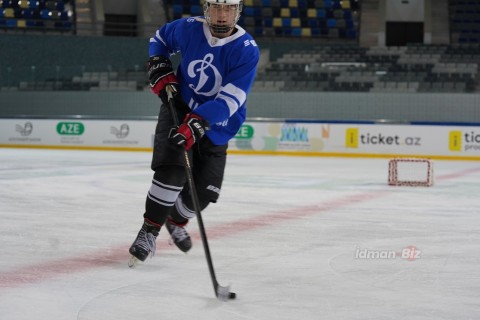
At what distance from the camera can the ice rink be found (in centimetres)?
300

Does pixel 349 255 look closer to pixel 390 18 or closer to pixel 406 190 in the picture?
pixel 406 190

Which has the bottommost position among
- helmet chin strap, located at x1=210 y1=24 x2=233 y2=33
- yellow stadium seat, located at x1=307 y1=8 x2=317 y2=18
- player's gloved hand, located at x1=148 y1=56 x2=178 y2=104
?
yellow stadium seat, located at x1=307 y1=8 x2=317 y2=18

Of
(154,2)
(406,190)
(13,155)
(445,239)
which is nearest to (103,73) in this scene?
(13,155)

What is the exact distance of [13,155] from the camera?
1404 centimetres

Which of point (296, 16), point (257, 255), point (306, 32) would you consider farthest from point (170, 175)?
point (296, 16)

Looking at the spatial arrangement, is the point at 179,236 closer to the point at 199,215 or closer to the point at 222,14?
the point at 199,215

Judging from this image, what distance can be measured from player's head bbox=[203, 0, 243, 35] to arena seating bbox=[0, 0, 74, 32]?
19.5 metres

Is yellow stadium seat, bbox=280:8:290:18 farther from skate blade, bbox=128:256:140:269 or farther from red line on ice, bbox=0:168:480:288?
skate blade, bbox=128:256:140:269

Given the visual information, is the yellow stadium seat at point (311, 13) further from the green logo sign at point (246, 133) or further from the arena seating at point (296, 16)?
the green logo sign at point (246, 133)

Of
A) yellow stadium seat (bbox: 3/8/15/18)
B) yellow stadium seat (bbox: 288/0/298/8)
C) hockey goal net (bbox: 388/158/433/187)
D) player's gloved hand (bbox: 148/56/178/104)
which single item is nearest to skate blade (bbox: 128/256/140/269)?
player's gloved hand (bbox: 148/56/178/104)

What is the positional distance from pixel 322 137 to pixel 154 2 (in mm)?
10439

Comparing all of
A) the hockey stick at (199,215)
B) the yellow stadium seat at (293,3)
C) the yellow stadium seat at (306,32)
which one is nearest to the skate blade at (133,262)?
the hockey stick at (199,215)

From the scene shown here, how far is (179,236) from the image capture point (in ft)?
13.9
